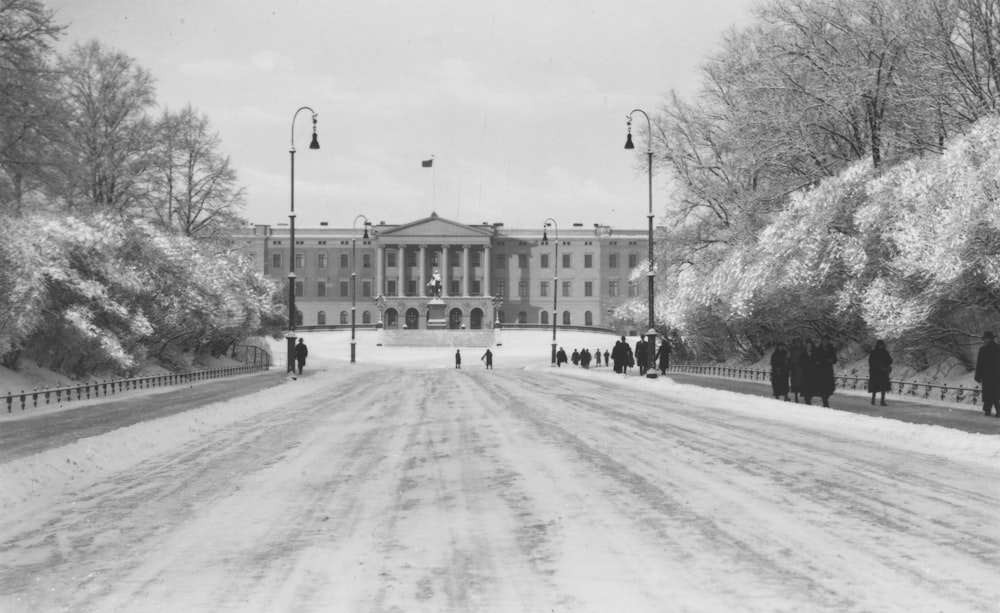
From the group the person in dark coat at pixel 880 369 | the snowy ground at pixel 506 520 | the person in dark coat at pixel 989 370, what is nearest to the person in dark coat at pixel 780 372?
the person in dark coat at pixel 880 369

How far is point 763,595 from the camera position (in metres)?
5.40

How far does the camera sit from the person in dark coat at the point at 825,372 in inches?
856

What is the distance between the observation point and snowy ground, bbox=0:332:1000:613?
5.52 metres

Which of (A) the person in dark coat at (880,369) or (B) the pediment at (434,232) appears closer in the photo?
(A) the person in dark coat at (880,369)

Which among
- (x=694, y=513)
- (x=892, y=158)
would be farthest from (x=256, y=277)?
(x=694, y=513)

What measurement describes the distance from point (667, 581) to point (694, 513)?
2.29 meters

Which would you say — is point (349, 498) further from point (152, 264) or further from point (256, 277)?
point (256, 277)

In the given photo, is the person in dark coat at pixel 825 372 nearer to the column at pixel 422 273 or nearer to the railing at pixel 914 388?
the railing at pixel 914 388

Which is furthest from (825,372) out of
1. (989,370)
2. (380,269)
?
(380,269)

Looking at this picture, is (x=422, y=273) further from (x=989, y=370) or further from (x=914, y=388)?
(x=989, y=370)

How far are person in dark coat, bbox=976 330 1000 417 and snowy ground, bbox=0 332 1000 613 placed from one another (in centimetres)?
466

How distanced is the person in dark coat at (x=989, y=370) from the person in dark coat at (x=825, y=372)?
341 cm

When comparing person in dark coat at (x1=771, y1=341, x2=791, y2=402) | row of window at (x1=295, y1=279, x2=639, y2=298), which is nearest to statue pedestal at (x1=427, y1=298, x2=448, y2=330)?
row of window at (x1=295, y1=279, x2=639, y2=298)

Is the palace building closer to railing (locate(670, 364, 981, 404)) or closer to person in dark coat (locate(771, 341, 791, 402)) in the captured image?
railing (locate(670, 364, 981, 404))
